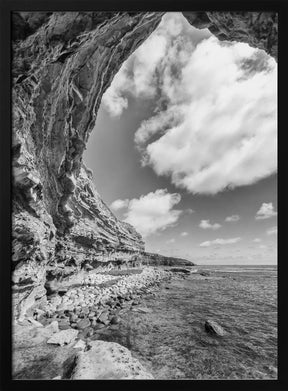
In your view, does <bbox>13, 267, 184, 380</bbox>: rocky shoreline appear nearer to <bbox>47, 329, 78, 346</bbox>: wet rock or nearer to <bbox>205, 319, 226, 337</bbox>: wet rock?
<bbox>47, 329, 78, 346</bbox>: wet rock

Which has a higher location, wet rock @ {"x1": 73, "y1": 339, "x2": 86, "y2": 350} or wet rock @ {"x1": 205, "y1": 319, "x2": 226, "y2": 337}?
wet rock @ {"x1": 73, "y1": 339, "x2": 86, "y2": 350}

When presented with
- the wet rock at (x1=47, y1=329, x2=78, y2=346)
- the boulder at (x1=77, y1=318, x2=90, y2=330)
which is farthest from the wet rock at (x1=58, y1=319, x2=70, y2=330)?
the wet rock at (x1=47, y1=329, x2=78, y2=346)

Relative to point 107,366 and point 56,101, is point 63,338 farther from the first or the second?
point 56,101

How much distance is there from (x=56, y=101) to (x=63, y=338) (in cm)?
734

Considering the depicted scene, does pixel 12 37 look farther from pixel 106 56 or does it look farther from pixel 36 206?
pixel 106 56

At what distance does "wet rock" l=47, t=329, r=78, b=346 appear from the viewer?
12.7ft

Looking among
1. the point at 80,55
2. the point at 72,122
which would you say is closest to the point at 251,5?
the point at 80,55

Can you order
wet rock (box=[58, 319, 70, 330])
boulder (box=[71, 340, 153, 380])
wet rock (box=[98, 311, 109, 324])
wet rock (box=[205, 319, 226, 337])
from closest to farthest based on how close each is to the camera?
boulder (box=[71, 340, 153, 380])
wet rock (box=[58, 319, 70, 330])
wet rock (box=[205, 319, 226, 337])
wet rock (box=[98, 311, 109, 324])

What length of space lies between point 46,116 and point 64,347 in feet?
22.5

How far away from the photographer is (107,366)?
2979 mm

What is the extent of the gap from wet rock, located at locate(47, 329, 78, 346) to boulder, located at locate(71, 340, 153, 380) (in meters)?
0.69

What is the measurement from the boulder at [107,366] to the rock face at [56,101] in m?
1.89

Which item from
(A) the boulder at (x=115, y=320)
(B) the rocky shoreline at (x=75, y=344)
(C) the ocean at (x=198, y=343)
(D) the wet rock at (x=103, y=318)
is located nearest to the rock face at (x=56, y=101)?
(B) the rocky shoreline at (x=75, y=344)
